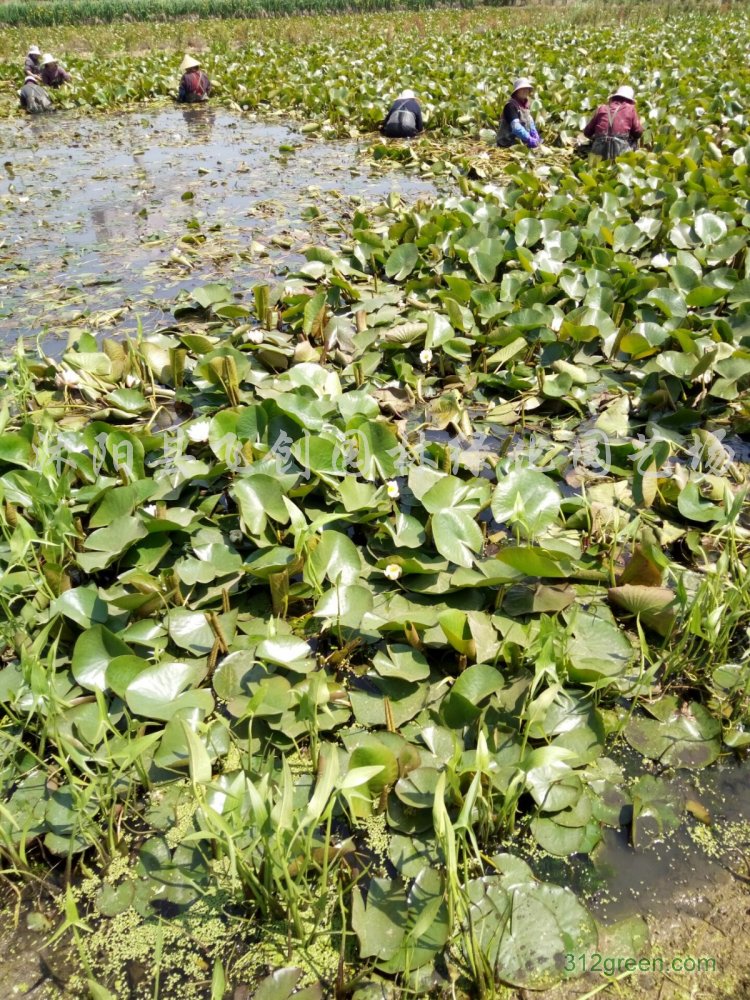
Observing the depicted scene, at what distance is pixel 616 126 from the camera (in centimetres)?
532

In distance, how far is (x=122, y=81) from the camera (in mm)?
10180

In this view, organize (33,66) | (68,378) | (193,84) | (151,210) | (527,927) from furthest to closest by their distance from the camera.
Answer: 1. (33,66)
2. (193,84)
3. (151,210)
4. (68,378)
5. (527,927)

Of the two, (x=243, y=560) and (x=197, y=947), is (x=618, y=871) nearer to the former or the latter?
(x=197, y=947)

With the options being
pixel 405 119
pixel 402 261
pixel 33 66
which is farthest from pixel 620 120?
pixel 33 66

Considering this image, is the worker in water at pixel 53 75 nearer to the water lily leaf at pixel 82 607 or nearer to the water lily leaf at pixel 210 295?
the water lily leaf at pixel 210 295

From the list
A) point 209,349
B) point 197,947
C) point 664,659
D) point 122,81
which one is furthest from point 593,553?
point 122,81

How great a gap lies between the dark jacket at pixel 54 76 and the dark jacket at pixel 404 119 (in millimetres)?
6250

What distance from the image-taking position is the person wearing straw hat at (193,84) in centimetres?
930

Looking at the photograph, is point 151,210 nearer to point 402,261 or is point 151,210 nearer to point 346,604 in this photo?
point 402,261

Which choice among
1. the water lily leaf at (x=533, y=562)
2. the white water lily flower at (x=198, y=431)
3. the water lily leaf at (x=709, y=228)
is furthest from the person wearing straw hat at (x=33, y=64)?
the water lily leaf at (x=533, y=562)

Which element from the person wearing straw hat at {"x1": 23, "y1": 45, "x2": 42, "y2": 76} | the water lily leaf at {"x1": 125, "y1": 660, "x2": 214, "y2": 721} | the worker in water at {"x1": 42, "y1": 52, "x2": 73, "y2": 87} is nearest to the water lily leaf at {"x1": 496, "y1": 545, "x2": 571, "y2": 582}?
the water lily leaf at {"x1": 125, "y1": 660, "x2": 214, "y2": 721}

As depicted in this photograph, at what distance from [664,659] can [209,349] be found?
201cm

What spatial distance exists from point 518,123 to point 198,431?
5.19 meters

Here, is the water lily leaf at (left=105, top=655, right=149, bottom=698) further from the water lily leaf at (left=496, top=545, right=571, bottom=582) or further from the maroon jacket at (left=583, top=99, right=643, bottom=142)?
the maroon jacket at (left=583, top=99, right=643, bottom=142)
